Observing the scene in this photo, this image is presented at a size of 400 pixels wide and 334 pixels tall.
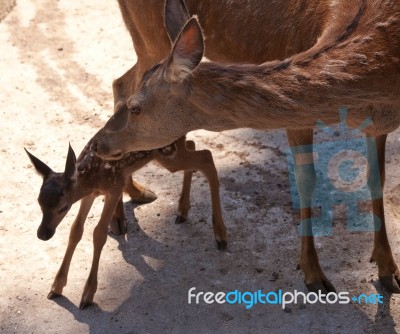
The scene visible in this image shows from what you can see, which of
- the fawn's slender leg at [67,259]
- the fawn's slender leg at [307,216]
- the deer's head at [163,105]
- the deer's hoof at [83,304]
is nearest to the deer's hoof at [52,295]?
the fawn's slender leg at [67,259]

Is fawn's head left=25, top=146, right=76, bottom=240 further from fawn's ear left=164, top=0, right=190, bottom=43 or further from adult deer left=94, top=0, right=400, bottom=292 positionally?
fawn's ear left=164, top=0, right=190, bottom=43

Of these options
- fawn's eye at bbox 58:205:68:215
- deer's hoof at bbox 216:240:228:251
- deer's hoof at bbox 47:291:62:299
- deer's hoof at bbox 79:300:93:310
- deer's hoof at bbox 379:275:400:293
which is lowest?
deer's hoof at bbox 379:275:400:293

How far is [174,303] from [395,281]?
149 cm

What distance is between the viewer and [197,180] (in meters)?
7.16

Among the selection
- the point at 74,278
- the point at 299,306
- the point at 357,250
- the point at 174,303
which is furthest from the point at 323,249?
the point at 74,278

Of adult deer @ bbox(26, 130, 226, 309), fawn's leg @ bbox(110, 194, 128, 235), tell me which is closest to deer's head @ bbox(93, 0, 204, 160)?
adult deer @ bbox(26, 130, 226, 309)

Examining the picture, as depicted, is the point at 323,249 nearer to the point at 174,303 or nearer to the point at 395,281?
the point at 395,281

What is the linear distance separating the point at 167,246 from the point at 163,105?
176cm

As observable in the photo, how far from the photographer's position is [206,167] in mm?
6301

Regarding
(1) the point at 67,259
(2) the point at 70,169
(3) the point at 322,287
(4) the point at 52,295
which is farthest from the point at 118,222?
(3) the point at 322,287

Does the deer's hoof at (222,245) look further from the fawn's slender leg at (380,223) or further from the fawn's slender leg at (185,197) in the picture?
the fawn's slender leg at (380,223)

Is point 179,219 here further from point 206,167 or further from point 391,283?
point 391,283

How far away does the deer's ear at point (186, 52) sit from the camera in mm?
4500

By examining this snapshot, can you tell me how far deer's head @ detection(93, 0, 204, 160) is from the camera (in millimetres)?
4590
